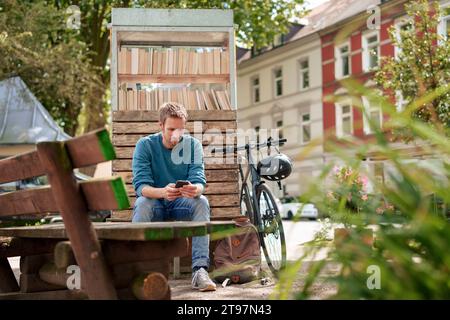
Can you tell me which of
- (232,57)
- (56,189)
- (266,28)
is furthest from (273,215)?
(266,28)

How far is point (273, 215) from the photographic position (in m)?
5.64

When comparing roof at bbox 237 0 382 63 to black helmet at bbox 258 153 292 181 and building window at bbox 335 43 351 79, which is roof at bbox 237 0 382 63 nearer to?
building window at bbox 335 43 351 79

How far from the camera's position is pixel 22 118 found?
16.8 m

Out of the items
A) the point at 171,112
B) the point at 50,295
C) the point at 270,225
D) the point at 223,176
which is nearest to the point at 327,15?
the point at 223,176

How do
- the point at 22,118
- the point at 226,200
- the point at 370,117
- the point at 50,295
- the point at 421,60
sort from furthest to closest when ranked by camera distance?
1. the point at 22,118
2. the point at 421,60
3. the point at 226,200
4. the point at 50,295
5. the point at 370,117

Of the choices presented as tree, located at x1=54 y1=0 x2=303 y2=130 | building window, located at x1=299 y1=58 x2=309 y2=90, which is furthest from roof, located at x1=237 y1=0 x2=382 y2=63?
tree, located at x1=54 y1=0 x2=303 y2=130

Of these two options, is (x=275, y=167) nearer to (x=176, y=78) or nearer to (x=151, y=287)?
(x=176, y=78)

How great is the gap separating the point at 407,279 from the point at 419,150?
446 mm

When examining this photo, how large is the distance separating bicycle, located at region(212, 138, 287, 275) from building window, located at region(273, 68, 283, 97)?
3026 cm

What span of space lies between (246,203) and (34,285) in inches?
116

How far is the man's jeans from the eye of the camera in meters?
4.63

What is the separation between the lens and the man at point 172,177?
4.68 meters

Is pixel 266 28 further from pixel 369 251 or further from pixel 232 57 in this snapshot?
pixel 369 251

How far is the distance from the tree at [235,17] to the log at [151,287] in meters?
16.5
